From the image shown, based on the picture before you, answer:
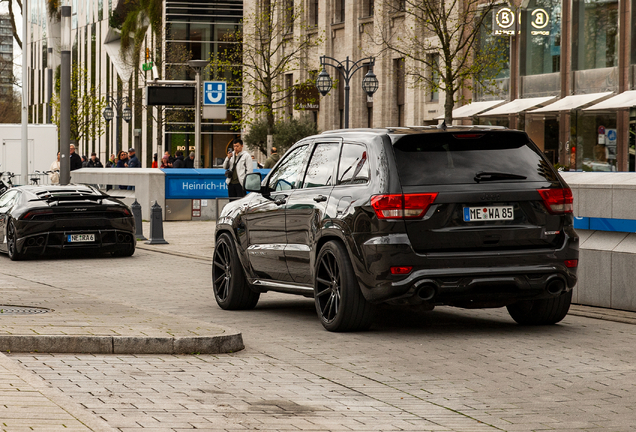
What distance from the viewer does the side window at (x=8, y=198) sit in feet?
60.9

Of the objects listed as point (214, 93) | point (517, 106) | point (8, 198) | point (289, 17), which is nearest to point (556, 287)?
point (8, 198)

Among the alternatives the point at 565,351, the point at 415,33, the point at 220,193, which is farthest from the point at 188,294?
the point at 415,33

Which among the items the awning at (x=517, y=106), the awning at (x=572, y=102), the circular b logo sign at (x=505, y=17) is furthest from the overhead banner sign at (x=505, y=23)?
the awning at (x=572, y=102)

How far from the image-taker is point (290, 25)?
54.2 m

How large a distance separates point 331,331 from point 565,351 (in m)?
2.02

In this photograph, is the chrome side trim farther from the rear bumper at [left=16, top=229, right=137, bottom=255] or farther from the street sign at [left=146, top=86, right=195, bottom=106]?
the street sign at [left=146, top=86, right=195, bottom=106]

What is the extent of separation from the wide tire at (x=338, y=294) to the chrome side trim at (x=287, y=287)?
0.31m

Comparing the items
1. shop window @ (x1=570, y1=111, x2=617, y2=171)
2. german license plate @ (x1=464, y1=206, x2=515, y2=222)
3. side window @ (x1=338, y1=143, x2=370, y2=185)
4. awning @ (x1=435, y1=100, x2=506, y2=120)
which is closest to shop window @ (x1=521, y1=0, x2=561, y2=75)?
awning @ (x1=435, y1=100, x2=506, y2=120)

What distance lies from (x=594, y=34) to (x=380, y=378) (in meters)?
32.7

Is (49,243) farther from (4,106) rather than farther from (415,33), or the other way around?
(4,106)

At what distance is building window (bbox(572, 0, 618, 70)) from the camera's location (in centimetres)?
3681

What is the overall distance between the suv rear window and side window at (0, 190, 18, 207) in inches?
440

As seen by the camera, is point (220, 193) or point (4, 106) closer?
point (220, 193)

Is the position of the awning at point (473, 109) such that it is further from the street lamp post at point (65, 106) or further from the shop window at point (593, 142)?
the street lamp post at point (65, 106)
